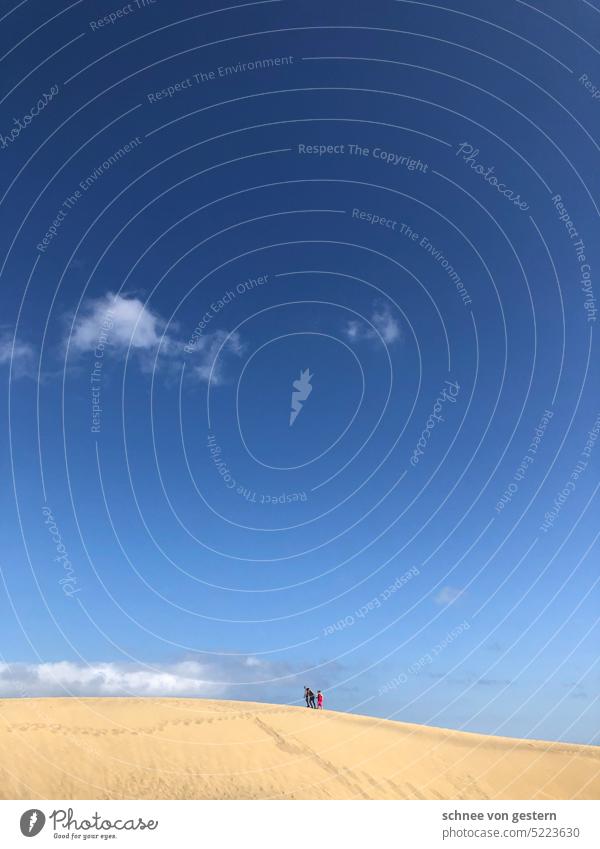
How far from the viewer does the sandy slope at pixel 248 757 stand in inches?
911

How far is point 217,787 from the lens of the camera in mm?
23297
